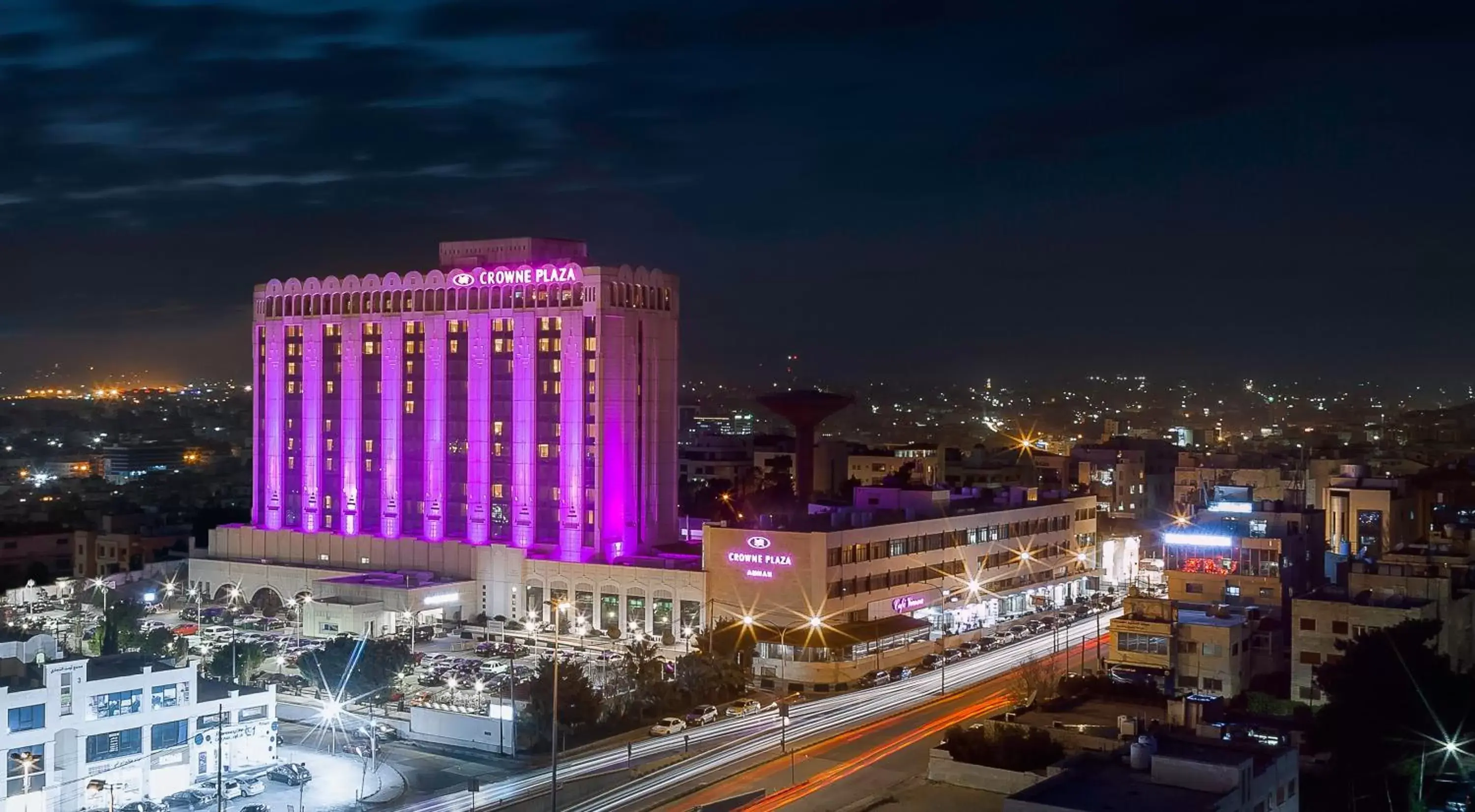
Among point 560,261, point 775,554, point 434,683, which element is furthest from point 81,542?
point 775,554

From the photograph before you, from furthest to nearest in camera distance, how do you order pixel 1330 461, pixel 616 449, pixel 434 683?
1. pixel 1330 461
2. pixel 616 449
3. pixel 434 683

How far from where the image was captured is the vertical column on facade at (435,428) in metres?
93.6

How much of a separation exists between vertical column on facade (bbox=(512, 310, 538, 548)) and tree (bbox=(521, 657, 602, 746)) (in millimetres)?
33055

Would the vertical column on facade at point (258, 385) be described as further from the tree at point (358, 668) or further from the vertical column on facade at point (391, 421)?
the tree at point (358, 668)

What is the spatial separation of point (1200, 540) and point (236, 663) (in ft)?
153

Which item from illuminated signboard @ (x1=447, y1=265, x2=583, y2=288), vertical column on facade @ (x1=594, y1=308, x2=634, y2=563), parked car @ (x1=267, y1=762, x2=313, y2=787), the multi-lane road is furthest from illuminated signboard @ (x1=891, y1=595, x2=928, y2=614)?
parked car @ (x1=267, y1=762, x2=313, y2=787)

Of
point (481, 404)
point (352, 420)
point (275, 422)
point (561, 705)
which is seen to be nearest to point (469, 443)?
point (481, 404)

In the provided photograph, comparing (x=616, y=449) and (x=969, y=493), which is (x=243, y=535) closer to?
(x=616, y=449)

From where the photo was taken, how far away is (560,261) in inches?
3521

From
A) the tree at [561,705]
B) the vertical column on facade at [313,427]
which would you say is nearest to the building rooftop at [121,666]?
the tree at [561,705]

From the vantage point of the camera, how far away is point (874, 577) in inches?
3024

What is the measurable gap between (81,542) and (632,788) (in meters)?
79.0

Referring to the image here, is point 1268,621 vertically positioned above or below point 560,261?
below

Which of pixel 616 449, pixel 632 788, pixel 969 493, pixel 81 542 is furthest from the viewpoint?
pixel 81 542
